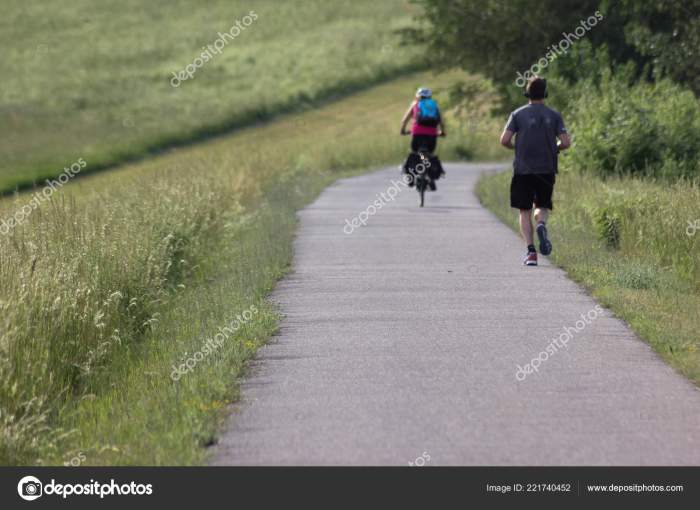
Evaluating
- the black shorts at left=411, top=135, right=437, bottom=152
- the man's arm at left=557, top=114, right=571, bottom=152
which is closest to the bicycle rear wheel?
the black shorts at left=411, top=135, right=437, bottom=152

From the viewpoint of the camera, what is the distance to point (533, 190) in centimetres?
1683

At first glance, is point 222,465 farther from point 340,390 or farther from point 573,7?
point 573,7

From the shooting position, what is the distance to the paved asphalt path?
26.4 ft

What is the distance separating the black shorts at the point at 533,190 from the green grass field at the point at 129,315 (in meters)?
2.62

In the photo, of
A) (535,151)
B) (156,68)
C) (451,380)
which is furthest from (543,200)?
(156,68)

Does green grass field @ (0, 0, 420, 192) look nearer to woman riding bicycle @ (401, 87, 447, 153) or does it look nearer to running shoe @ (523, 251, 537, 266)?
woman riding bicycle @ (401, 87, 447, 153)

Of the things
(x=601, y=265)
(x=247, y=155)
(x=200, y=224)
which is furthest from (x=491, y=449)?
(x=247, y=155)

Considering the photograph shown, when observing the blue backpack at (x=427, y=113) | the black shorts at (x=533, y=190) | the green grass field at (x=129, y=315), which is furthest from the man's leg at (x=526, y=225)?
the blue backpack at (x=427, y=113)

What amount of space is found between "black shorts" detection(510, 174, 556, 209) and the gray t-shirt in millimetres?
184

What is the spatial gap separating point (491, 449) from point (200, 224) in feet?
40.1

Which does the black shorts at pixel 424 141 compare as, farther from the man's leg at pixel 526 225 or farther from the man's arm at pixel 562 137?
the man's arm at pixel 562 137

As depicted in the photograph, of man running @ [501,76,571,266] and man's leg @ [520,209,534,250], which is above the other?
man running @ [501,76,571,266]

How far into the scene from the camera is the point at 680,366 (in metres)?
10.4

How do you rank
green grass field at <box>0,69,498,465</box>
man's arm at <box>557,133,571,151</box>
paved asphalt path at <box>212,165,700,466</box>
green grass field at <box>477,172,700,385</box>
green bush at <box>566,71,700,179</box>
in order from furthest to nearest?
1. green bush at <box>566,71,700,179</box>
2. man's arm at <box>557,133,571,151</box>
3. green grass field at <box>477,172,700,385</box>
4. green grass field at <box>0,69,498,465</box>
5. paved asphalt path at <box>212,165,700,466</box>
